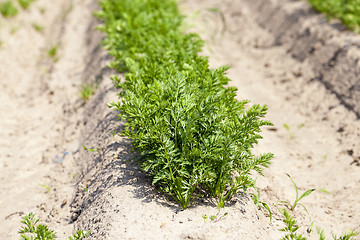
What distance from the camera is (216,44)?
821 cm

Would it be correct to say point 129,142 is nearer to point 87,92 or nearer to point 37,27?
point 87,92

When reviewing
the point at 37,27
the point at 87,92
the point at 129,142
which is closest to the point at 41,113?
the point at 87,92

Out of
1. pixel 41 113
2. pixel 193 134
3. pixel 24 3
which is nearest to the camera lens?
pixel 193 134

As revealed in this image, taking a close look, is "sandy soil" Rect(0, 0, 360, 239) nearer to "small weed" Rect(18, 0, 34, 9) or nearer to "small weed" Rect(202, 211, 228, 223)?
"small weed" Rect(202, 211, 228, 223)

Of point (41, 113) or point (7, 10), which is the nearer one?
point (41, 113)

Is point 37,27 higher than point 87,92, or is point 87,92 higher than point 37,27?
point 37,27

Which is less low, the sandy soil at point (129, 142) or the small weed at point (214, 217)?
the sandy soil at point (129, 142)

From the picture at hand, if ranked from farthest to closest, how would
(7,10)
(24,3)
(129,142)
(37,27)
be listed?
(24,3) → (37,27) → (7,10) → (129,142)

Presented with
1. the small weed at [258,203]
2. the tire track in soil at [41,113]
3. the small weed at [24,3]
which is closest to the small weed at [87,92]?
the tire track in soil at [41,113]

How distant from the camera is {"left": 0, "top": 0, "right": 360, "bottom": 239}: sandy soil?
3455 millimetres

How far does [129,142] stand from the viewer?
4211 mm

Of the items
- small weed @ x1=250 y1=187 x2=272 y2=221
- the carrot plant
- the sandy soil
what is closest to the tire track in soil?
the sandy soil

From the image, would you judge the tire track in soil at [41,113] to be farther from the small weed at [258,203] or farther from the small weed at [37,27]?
the small weed at [258,203]

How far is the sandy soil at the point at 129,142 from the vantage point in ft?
11.3
